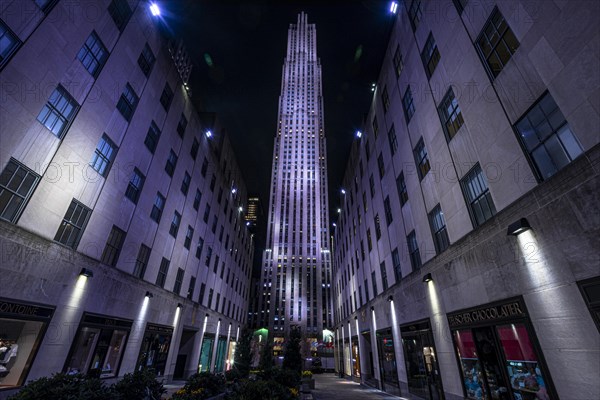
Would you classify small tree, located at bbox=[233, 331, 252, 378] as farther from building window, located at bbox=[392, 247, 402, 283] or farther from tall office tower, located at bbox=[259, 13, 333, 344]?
tall office tower, located at bbox=[259, 13, 333, 344]

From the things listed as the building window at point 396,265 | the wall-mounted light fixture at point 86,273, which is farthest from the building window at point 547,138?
the wall-mounted light fixture at point 86,273

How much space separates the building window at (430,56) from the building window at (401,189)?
21.7 ft

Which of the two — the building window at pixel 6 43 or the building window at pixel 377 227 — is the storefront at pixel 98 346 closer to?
the building window at pixel 6 43

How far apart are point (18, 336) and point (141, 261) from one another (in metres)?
8.46

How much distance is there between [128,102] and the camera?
1808 centimetres

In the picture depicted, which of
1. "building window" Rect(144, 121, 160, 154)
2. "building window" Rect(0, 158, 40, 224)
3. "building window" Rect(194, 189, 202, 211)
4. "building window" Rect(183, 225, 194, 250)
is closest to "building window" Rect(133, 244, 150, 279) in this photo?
"building window" Rect(183, 225, 194, 250)

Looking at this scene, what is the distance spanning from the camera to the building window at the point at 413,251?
16344 millimetres

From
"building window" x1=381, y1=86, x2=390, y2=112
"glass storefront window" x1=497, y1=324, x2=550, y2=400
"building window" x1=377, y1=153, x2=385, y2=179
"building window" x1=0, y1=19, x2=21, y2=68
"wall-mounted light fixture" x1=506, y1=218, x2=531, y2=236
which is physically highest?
"building window" x1=381, y1=86, x2=390, y2=112

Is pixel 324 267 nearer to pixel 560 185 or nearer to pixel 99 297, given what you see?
pixel 99 297

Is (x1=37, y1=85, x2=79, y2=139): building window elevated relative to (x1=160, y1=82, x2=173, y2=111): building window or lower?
lower

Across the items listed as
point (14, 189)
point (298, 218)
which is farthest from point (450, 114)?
point (298, 218)

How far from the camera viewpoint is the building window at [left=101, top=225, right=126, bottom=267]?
16.6m

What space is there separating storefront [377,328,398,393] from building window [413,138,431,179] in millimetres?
11806

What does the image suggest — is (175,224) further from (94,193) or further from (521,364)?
(521,364)
